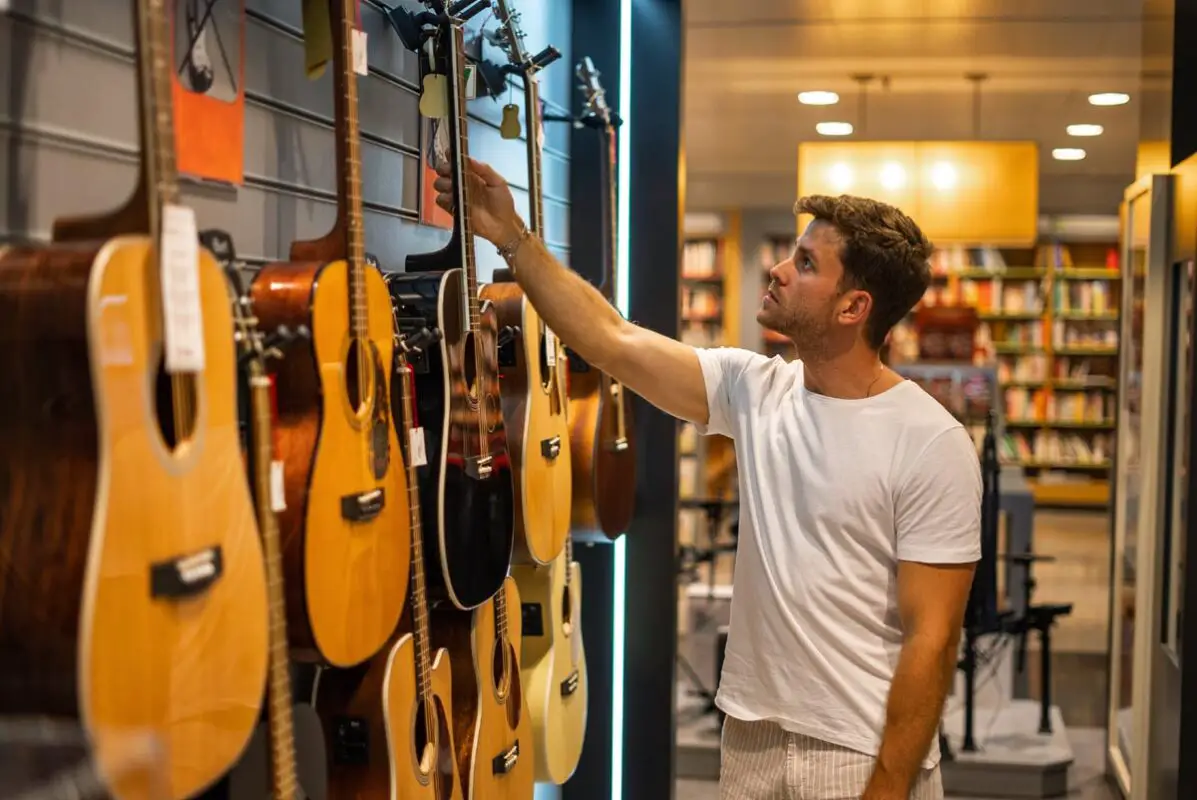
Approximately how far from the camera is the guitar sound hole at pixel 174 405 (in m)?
1.18

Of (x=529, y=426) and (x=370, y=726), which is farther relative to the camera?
(x=529, y=426)

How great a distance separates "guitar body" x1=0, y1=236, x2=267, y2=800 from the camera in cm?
105

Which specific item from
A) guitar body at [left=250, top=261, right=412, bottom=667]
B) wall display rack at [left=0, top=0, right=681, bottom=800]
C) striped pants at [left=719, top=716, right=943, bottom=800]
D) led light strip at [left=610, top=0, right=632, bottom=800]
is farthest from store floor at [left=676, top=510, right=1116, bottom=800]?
guitar body at [left=250, top=261, right=412, bottom=667]

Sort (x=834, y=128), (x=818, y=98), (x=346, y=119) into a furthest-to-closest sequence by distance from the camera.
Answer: (x=834, y=128), (x=818, y=98), (x=346, y=119)


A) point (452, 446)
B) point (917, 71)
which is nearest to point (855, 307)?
point (452, 446)

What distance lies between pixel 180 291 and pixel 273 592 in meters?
0.36

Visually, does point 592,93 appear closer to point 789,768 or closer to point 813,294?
point 813,294

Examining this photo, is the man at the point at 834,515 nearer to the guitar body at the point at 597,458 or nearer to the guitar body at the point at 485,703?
the guitar body at the point at 485,703

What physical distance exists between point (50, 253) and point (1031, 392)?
12578 mm

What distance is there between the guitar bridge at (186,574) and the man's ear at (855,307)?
115 cm

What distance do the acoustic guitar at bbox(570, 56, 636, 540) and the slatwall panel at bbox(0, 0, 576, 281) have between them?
297mm

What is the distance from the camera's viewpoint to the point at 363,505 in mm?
1534

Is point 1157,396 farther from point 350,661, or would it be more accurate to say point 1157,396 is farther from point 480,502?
point 350,661

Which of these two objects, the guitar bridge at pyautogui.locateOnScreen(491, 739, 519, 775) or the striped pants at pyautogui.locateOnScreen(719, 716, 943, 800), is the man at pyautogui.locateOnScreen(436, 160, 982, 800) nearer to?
the striped pants at pyautogui.locateOnScreen(719, 716, 943, 800)
